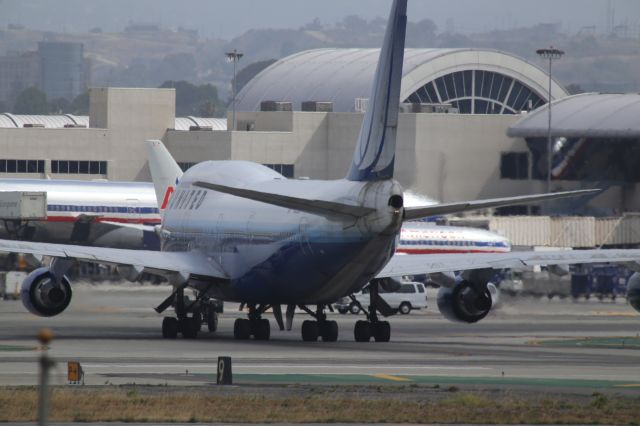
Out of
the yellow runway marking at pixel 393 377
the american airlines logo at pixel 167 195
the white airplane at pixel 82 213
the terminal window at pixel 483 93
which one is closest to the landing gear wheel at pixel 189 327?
the american airlines logo at pixel 167 195

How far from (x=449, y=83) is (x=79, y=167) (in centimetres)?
3542

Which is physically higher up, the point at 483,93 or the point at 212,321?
the point at 483,93

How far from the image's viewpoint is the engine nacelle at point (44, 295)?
48.3m

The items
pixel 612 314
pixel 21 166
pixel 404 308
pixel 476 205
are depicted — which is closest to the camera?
pixel 476 205

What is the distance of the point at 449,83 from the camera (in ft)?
455

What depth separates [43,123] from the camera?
505 ft

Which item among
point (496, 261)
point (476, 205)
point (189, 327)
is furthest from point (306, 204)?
point (189, 327)

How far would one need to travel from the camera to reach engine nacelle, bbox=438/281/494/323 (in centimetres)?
5062

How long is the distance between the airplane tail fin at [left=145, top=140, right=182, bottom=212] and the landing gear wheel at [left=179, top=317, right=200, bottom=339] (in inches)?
558

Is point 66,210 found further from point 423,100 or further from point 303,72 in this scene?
point 303,72

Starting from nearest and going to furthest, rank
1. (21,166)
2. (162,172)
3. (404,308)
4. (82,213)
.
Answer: (162,172) → (404,308) → (82,213) → (21,166)

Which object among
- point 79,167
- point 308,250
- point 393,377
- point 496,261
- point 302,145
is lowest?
point 393,377

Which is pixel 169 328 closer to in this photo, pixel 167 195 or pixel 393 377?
pixel 167 195

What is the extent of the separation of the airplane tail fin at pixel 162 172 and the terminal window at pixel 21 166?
201ft
